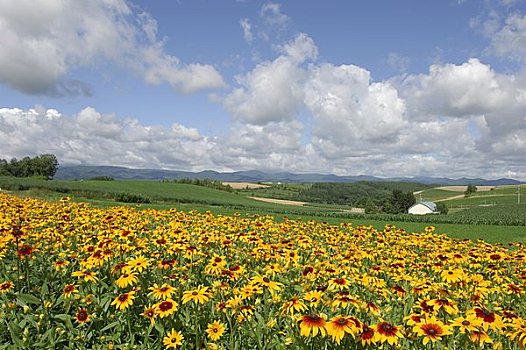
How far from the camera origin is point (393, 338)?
2924 mm

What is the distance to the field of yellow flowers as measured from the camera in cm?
355

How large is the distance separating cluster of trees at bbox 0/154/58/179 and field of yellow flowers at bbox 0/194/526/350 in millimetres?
126158

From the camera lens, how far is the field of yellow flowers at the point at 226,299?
3551mm

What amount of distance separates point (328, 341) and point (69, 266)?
424 centimetres

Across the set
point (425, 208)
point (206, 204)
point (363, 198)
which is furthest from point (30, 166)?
point (425, 208)

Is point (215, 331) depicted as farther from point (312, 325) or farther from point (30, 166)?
point (30, 166)

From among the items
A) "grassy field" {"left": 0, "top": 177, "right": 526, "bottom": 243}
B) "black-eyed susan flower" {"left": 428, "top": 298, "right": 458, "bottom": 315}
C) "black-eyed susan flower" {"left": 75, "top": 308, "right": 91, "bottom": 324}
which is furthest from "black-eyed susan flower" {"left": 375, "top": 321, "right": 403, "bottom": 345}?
"grassy field" {"left": 0, "top": 177, "right": 526, "bottom": 243}

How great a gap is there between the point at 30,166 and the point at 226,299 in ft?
446

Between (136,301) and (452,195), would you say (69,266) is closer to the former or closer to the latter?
(136,301)

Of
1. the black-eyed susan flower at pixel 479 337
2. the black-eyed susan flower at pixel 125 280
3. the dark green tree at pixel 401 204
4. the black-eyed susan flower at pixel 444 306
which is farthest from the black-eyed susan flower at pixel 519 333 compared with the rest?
the dark green tree at pixel 401 204

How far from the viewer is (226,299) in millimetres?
5012

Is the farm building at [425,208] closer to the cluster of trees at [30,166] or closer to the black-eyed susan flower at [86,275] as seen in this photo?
the black-eyed susan flower at [86,275]

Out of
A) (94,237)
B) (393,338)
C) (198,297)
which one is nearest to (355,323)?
(393,338)

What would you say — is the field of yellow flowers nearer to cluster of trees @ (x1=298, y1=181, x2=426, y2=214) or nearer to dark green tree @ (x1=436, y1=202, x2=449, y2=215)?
dark green tree @ (x1=436, y1=202, x2=449, y2=215)
